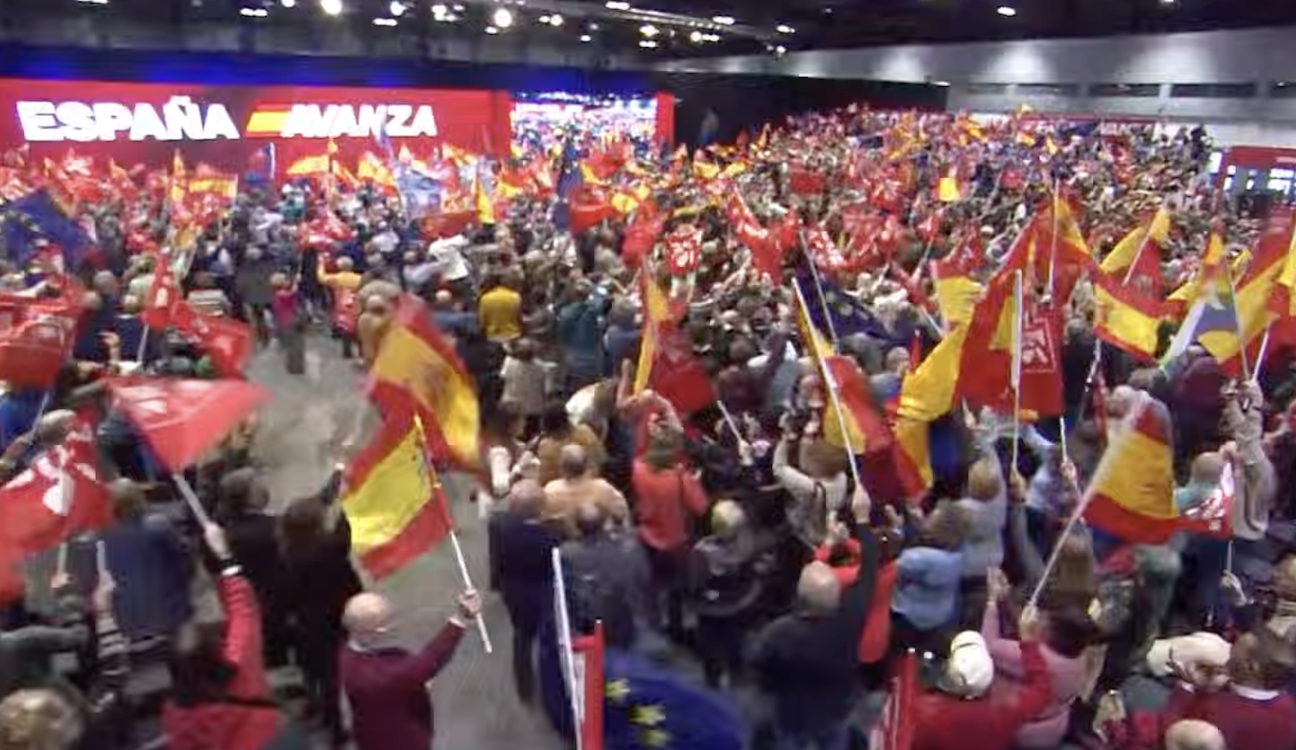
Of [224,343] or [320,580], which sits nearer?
[320,580]

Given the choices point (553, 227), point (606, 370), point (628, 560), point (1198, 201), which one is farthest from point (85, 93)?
point (628, 560)

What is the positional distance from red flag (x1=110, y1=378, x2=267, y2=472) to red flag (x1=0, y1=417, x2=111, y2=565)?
26 cm

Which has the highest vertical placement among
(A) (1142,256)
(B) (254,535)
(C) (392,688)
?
(A) (1142,256)

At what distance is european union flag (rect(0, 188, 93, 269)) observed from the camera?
37.6ft

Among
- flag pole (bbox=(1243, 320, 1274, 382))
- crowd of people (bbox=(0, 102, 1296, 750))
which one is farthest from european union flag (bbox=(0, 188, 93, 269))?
flag pole (bbox=(1243, 320, 1274, 382))

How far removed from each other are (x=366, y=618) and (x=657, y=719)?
111 cm

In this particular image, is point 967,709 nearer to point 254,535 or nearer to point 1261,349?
point 254,535

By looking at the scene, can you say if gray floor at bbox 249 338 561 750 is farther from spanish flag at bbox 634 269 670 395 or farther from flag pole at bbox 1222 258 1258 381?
flag pole at bbox 1222 258 1258 381

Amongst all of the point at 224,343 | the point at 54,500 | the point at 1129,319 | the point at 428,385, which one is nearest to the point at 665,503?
the point at 428,385

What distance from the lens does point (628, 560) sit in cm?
512

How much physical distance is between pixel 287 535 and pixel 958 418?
3.77m

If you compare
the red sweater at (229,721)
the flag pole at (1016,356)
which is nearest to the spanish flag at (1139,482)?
the flag pole at (1016,356)

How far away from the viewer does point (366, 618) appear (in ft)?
13.7

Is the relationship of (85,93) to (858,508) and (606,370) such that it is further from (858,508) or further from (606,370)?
(858,508)
